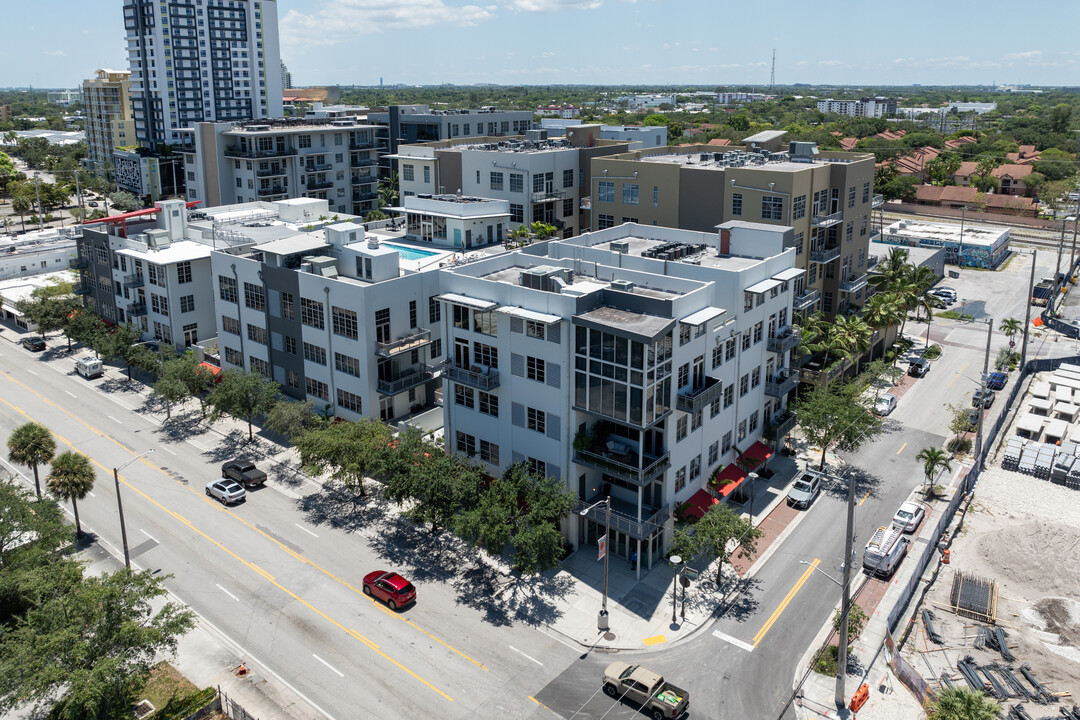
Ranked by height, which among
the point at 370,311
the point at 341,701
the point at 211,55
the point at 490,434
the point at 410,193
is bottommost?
the point at 341,701

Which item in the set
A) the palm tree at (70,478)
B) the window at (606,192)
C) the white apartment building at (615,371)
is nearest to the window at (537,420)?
the white apartment building at (615,371)

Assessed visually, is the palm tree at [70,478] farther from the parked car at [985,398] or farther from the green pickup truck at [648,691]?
the parked car at [985,398]

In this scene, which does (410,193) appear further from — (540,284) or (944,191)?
(944,191)

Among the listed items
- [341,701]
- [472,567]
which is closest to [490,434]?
[472,567]

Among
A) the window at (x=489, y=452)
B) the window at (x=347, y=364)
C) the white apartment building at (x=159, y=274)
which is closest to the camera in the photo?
the window at (x=489, y=452)

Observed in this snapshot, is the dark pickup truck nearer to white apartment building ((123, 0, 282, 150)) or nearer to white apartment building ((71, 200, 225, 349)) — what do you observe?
white apartment building ((71, 200, 225, 349))

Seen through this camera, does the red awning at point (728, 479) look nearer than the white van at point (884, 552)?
No

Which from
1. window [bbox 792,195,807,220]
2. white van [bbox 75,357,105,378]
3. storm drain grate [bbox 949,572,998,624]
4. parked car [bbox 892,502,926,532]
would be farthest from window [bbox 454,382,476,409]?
white van [bbox 75,357,105,378]
